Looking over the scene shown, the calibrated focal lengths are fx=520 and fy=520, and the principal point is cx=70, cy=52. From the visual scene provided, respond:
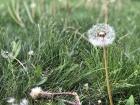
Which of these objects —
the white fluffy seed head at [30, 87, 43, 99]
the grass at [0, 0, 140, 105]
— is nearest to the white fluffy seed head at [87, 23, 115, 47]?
the grass at [0, 0, 140, 105]

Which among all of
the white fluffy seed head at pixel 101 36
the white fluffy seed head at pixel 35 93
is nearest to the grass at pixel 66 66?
the white fluffy seed head at pixel 35 93

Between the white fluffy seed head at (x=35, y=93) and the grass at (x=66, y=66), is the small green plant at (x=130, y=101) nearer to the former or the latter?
the grass at (x=66, y=66)

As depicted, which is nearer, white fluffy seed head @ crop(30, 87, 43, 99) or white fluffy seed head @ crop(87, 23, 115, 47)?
white fluffy seed head @ crop(87, 23, 115, 47)

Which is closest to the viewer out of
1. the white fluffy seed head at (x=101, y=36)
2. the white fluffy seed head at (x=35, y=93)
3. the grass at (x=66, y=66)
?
the white fluffy seed head at (x=101, y=36)

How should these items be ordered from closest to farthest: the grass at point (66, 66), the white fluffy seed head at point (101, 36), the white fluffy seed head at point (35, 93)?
the white fluffy seed head at point (101, 36) < the white fluffy seed head at point (35, 93) < the grass at point (66, 66)

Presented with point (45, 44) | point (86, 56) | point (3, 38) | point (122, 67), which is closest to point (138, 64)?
point (122, 67)

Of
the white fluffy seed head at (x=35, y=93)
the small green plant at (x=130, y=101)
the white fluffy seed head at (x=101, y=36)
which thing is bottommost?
the small green plant at (x=130, y=101)

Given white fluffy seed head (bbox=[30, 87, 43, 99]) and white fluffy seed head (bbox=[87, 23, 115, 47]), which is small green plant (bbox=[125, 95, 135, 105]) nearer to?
white fluffy seed head (bbox=[87, 23, 115, 47])

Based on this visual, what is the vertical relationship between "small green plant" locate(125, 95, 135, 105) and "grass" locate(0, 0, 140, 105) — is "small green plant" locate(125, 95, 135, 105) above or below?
→ below

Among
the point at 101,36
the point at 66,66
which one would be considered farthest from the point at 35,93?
the point at 101,36

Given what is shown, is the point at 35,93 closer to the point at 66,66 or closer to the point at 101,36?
the point at 66,66

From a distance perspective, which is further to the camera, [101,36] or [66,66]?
[66,66]

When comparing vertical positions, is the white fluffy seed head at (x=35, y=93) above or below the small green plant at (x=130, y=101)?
above
